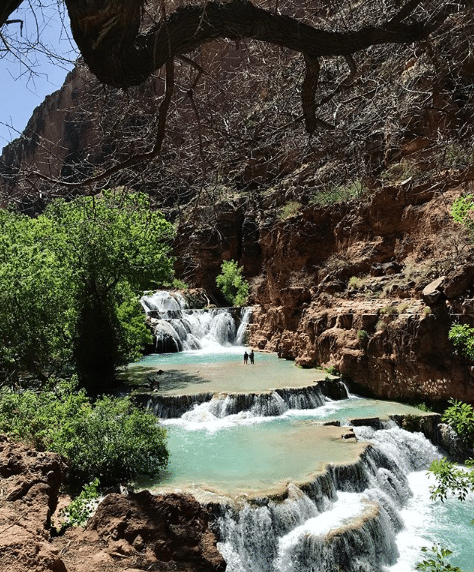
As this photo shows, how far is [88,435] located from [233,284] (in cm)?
2347

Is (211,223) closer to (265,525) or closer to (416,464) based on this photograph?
(265,525)

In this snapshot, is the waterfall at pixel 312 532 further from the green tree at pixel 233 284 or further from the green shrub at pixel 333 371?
the green tree at pixel 233 284

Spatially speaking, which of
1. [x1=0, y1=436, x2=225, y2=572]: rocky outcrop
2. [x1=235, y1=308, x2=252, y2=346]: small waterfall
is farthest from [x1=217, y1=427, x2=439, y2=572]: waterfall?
→ [x1=235, y1=308, x2=252, y2=346]: small waterfall

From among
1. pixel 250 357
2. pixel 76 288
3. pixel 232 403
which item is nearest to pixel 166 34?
pixel 232 403

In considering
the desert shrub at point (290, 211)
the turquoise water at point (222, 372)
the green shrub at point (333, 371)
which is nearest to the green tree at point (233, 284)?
the turquoise water at point (222, 372)

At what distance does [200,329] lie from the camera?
24953mm

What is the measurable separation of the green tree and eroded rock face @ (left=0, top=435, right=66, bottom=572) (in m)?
25.6

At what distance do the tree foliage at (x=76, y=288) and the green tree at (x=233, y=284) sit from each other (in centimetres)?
1376

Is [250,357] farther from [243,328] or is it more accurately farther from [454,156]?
[454,156]

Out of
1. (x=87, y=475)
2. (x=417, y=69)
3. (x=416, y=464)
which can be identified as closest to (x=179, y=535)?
(x=87, y=475)

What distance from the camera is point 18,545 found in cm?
271

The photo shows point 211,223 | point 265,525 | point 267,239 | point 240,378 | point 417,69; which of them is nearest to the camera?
point 211,223

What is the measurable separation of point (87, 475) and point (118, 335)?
25.8ft

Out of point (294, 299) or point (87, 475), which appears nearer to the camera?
point (87, 475)
